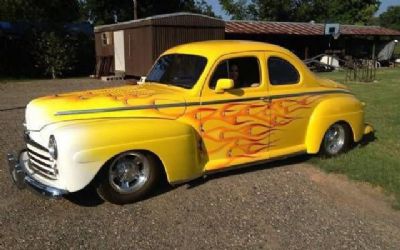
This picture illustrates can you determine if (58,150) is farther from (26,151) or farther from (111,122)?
(26,151)

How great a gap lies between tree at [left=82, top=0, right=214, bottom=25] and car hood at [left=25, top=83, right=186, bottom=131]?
120ft

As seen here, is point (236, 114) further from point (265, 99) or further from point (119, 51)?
point (119, 51)

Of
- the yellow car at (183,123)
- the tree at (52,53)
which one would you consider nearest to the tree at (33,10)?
the tree at (52,53)

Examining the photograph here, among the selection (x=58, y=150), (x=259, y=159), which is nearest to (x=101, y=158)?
(x=58, y=150)

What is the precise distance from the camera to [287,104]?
679 centimetres

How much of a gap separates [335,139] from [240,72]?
88.7 inches

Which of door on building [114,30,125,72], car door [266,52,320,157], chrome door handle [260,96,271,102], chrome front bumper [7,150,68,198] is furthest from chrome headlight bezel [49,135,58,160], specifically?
door on building [114,30,125,72]

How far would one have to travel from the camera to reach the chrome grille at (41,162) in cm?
514

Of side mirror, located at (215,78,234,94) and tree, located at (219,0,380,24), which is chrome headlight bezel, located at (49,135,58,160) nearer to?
side mirror, located at (215,78,234,94)

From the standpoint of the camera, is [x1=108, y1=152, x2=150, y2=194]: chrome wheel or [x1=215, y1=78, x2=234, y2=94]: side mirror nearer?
[x1=108, y1=152, x2=150, y2=194]: chrome wheel

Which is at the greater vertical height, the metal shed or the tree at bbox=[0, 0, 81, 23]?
the tree at bbox=[0, 0, 81, 23]

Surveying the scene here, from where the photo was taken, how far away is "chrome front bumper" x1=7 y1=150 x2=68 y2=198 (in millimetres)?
4980

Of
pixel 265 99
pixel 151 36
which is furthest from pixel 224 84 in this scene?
pixel 151 36

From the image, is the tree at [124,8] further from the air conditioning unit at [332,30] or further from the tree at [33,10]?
the air conditioning unit at [332,30]
